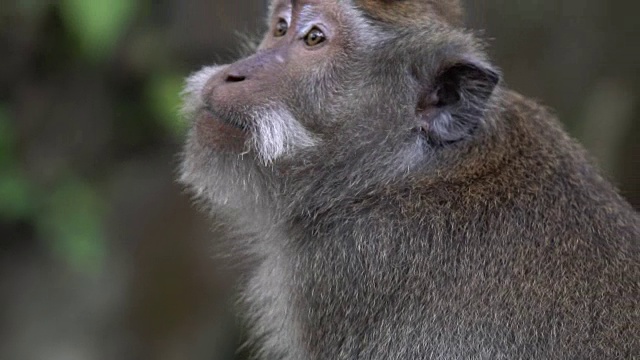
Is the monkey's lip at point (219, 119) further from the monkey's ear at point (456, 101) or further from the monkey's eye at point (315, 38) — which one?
the monkey's ear at point (456, 101)

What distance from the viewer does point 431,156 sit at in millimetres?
4711

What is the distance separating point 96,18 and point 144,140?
95.9 inches

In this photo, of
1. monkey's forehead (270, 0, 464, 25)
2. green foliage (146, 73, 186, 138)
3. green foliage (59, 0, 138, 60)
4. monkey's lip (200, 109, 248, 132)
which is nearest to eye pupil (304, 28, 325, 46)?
monkey's forehead (270, 0, 464, 25)

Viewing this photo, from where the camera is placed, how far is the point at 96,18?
689 cm

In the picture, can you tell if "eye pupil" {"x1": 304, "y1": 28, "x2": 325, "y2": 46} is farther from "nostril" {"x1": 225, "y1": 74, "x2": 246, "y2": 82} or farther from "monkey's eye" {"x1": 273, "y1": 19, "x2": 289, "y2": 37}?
"nostril" {"x1": 225, "y1": 74, "x2": 246, "y2": 82}

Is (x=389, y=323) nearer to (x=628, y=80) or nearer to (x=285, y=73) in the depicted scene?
(x=285, y=73)

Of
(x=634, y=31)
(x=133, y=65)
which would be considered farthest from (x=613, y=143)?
(x=133, y=65)

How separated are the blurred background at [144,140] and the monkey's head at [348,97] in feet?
11.5

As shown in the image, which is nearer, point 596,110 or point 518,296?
point 518,296

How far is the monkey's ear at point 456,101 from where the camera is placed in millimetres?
4617

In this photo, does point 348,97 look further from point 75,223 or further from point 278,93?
point 75,223

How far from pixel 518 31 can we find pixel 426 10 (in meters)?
4.07

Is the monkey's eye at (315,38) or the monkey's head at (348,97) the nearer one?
the monkey's head at (348,97)

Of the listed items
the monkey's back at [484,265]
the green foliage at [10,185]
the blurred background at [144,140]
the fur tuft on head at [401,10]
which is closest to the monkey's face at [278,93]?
the fur tuft on head at [401,10]
